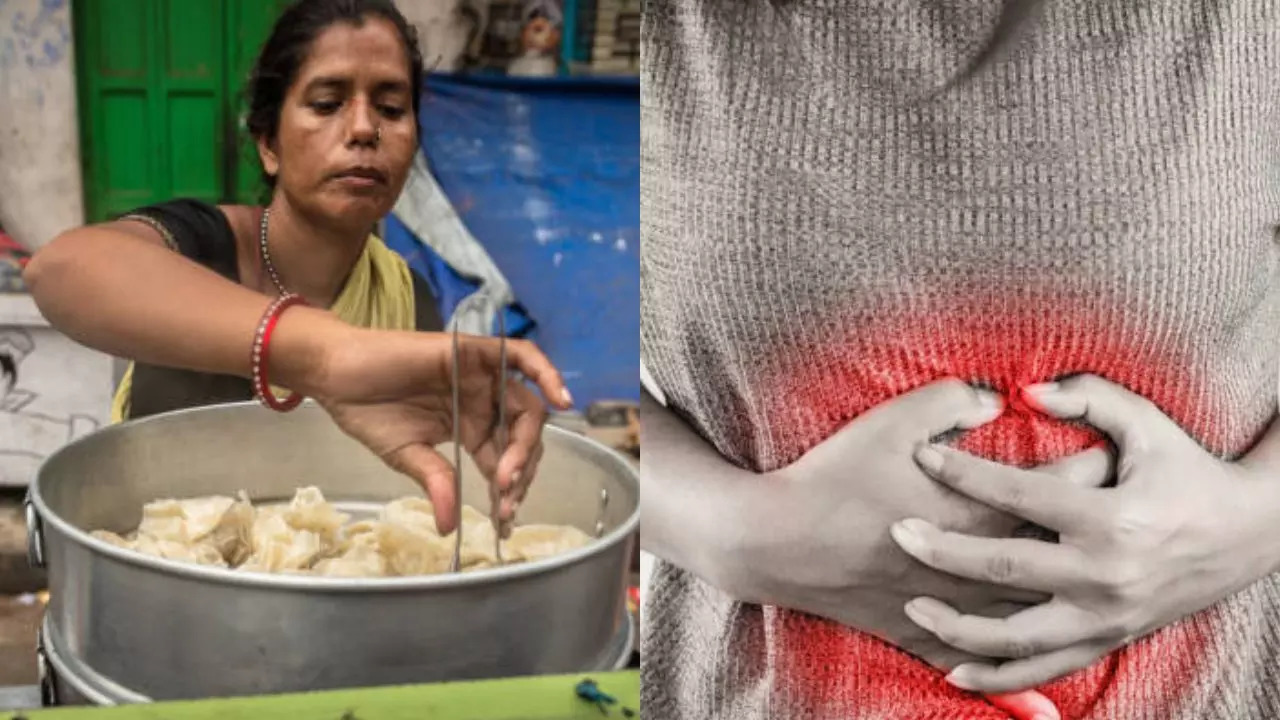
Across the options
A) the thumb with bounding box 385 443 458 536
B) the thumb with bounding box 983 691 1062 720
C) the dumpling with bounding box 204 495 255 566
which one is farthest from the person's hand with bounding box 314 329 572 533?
the thumb with bounding box 983 691 1062 720

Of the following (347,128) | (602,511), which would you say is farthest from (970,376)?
(347,128)

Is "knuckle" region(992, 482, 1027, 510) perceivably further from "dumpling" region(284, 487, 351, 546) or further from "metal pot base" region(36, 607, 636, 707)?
"metal pot base" region(36, 607, 636, 707)

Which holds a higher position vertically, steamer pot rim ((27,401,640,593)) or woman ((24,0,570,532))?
woman ((24,0,570,532))

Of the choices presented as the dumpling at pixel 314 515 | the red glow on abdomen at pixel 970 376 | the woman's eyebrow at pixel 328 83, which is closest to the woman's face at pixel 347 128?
the woman's eyebrow at pixel 328 83

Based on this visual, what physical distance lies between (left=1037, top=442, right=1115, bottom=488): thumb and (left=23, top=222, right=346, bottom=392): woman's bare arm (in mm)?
677

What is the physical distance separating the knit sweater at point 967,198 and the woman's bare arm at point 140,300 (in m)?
0.39

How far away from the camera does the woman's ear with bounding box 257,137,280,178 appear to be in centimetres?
101

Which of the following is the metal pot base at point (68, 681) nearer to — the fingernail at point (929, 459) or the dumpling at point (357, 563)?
the dumpling at point (357, 563)

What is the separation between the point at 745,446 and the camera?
42.3 inches

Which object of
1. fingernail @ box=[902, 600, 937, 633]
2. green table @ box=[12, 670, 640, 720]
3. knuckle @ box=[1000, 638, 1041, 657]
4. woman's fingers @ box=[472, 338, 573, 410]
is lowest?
green table @ box=[12, 670, 640, 720]

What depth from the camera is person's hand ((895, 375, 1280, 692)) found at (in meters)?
1.02

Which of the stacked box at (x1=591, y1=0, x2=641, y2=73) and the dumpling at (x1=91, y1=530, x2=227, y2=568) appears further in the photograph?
the stacked box at (x1=591, y1=0, x2=641, y2=73)

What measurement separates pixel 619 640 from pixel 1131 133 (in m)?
0.65

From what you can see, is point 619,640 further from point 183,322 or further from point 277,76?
point 277,76
